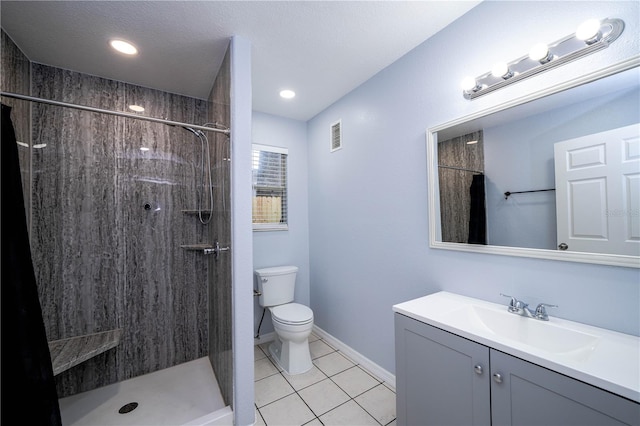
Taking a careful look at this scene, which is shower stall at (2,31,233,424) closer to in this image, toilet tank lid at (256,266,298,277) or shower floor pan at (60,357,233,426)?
shower floor pan at (60,357,233,426)

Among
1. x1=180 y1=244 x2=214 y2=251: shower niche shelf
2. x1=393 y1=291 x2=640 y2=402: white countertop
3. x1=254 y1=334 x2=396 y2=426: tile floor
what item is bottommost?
x1=254 y1=334 x2=396 y2=426: tile floor

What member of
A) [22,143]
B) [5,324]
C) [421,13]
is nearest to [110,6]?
[22,143]

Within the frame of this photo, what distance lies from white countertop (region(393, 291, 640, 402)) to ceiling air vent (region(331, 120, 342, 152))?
5.61 feet

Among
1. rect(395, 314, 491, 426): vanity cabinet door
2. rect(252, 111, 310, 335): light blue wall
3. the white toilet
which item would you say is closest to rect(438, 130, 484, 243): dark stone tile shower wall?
rect(395, 314, 491, 426): vanity cabinet door

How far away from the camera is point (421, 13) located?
1.47 m

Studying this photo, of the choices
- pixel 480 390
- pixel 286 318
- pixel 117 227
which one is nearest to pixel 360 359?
pixel 286 318

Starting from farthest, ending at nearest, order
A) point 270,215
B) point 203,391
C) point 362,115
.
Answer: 1. point 270,215
2. point 362,115
3. point 203,391

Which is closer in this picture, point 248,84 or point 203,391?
point 248,84

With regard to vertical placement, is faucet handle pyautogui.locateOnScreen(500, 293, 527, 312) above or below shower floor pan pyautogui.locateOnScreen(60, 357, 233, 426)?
above

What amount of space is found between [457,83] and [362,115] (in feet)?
2.78

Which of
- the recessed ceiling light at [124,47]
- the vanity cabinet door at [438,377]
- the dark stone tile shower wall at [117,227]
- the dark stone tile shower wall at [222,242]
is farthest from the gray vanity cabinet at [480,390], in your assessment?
the recessed ceiling light at [124,47]

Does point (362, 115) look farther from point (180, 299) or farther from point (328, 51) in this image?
point (180, 299)

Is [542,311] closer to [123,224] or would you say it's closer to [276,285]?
[276,285]

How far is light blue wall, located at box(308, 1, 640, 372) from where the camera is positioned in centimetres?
108
